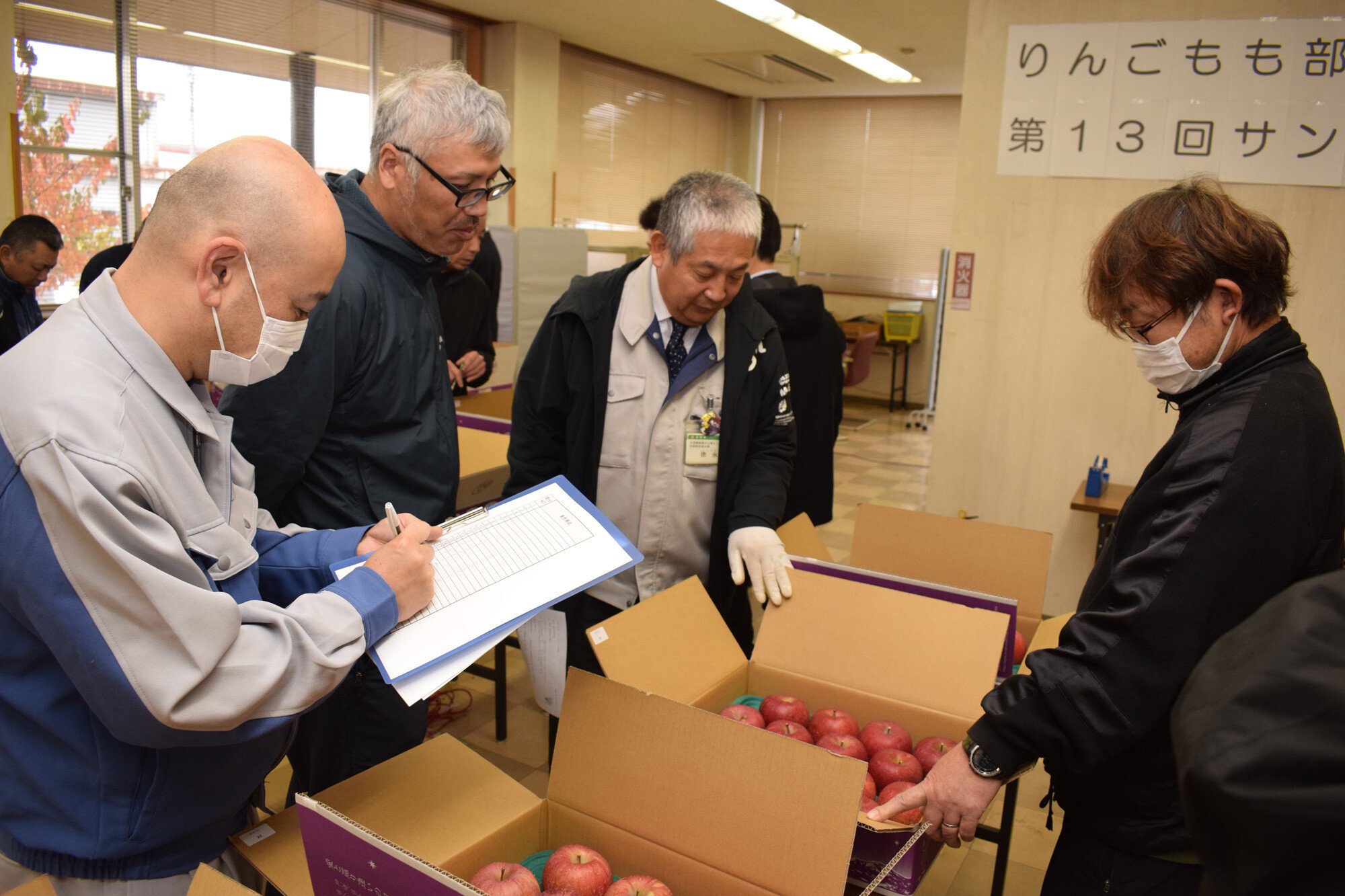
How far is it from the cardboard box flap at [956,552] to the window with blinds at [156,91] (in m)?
4.01

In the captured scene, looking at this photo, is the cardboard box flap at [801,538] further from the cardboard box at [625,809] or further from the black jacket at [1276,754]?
the black jacket at [1276,754]

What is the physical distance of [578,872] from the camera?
4.07 ft

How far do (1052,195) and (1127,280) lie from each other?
3.17 metres

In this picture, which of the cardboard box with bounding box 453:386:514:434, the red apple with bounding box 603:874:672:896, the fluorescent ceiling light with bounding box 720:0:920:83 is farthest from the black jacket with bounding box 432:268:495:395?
the fluorescent ceiling light with bounding box 720:0:920:83

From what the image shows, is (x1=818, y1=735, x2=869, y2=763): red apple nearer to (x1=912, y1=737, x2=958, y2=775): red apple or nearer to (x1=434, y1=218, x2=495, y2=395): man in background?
(x1=912, y1=737, x2=958, y2=775): red apple

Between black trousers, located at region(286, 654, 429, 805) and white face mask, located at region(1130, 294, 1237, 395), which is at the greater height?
white face mask, located at region(1130, 294, 1237, 395)

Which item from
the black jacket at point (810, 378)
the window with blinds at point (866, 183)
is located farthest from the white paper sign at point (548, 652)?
the window with blinds at point (866, 183)

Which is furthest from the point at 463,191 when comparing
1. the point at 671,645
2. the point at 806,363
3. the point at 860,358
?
the point at 860,358

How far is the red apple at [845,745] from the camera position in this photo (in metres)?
1.60

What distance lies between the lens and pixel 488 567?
4.23 ft

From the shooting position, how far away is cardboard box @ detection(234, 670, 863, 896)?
44.4 inches

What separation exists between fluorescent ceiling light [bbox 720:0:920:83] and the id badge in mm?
5519

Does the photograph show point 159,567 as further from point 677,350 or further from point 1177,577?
point 677,350

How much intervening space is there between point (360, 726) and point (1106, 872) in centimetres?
124
